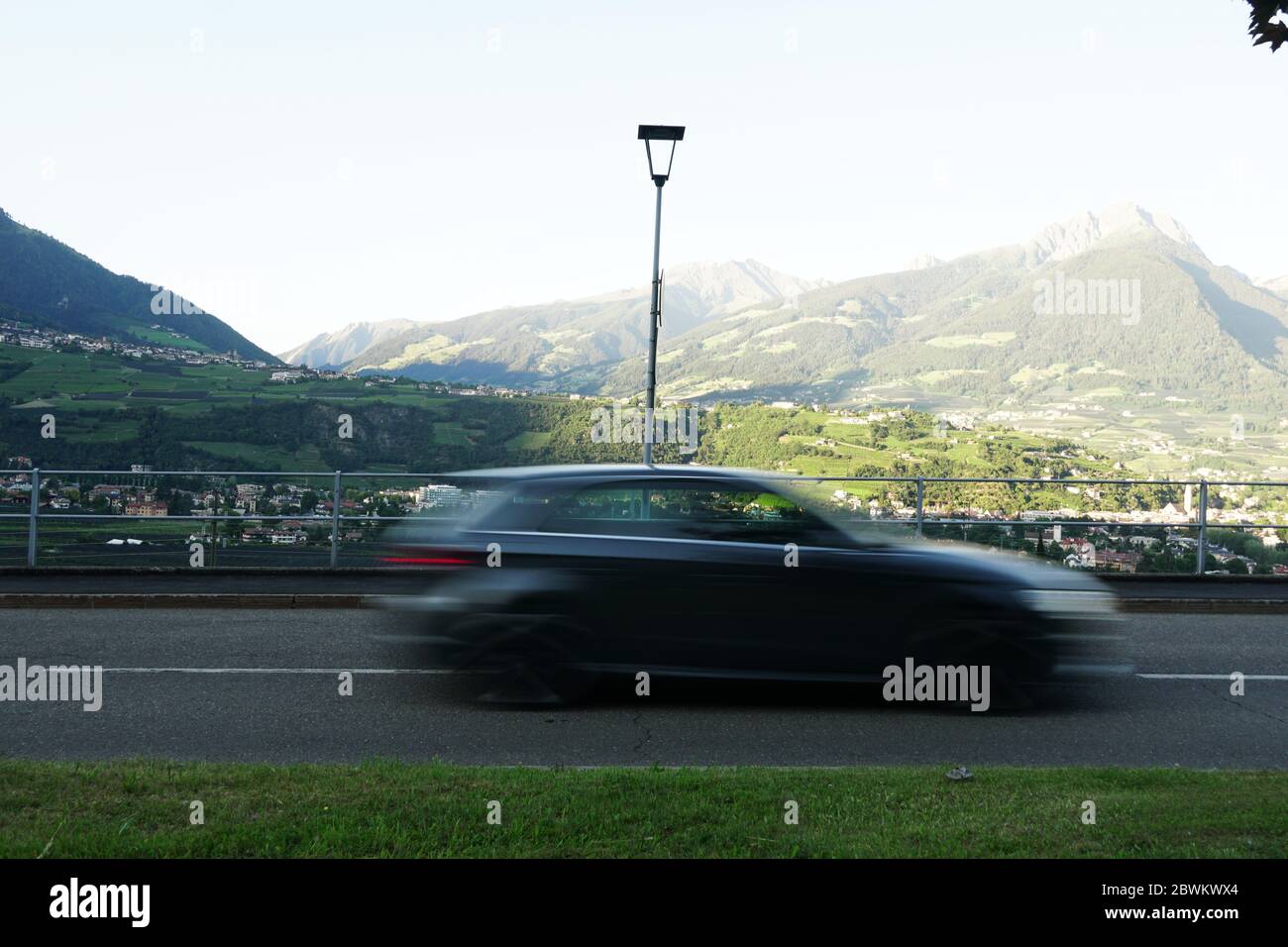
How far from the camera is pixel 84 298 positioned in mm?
106500

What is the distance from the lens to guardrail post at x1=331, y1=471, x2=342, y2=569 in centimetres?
1533

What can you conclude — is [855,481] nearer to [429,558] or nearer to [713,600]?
[713,600]

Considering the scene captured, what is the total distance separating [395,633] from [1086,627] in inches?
189

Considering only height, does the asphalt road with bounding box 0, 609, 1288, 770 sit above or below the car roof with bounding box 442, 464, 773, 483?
below

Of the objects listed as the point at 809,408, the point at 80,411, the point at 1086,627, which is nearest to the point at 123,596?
the point at 1086,627

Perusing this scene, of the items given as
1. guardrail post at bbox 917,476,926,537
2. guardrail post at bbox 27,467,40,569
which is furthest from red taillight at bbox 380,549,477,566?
guardrail post at bbox 917,476,926,537

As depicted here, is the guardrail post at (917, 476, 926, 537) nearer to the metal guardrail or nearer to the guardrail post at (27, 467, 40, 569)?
the metal guardrail

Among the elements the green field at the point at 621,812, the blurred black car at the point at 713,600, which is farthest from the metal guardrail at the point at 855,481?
the green field at the point at 621,812

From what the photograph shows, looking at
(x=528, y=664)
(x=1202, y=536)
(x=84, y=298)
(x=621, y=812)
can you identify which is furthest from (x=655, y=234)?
(x=84, y=298)

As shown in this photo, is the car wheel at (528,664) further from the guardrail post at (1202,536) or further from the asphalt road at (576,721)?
the guardrail post at (1202,536)

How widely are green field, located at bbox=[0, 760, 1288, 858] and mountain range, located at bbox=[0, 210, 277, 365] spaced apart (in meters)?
92.7

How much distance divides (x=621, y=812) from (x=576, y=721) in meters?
2.84
